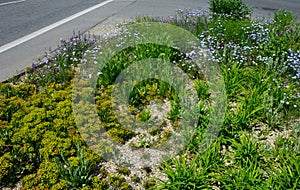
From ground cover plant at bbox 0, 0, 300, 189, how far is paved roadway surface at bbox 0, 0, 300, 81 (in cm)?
99

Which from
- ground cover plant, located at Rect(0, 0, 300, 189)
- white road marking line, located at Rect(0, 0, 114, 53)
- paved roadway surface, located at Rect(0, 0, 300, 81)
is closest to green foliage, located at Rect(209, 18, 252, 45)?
ground cover plant, located at Rect(0, 0, 300, 189)

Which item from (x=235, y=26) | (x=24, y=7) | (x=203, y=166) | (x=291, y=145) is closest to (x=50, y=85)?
(x=203, y=166)

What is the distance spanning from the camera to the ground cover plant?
9.34 ft

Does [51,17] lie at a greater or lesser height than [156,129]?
greater

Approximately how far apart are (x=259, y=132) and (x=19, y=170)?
2818 mm

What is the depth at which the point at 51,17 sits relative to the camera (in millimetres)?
9094

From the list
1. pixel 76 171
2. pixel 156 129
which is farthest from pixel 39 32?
pixel 76 171

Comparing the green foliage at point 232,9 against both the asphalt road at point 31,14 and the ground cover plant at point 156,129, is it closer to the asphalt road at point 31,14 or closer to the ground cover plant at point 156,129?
the ground cover plant at point 156,129

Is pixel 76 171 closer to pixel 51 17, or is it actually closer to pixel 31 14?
pixel 51 17

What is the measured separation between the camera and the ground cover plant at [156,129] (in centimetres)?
285

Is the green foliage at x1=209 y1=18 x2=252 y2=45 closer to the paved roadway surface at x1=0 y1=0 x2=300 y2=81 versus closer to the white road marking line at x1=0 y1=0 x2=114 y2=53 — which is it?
the paved roadway surface at x1=0 y1=0 x2=300 y2=81

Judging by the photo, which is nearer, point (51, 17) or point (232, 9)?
point (232, 9)

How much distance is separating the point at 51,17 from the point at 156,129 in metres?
6.89

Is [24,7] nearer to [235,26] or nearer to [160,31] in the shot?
[160,31]
